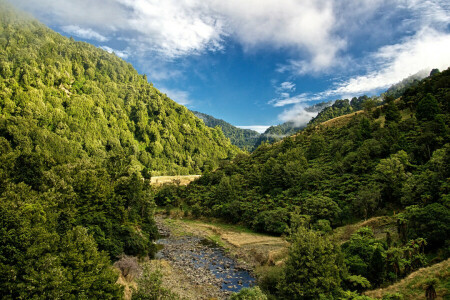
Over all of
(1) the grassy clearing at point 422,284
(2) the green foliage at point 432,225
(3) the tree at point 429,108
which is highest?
(3) the tree at point 429,108

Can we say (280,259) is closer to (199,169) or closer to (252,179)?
(252,179)

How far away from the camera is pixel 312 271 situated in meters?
22.9

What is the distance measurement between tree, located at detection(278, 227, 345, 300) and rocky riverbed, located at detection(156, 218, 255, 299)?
12565 millimetres

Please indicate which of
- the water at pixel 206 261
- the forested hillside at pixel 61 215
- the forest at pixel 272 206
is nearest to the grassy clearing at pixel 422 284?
the forest at pixel 272 206

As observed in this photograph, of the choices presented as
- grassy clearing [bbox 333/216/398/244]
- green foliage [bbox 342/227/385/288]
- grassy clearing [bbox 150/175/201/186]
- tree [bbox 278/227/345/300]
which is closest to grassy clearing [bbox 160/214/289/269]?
grassy clearing [bbox 333/216/398/244]

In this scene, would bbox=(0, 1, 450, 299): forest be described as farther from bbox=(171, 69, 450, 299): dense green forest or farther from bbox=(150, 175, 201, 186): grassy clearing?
bbox=(150, 175, 201, 186): grassy clearing

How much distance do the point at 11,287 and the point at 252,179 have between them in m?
72.3

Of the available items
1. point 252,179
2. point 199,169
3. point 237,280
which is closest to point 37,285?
point 237,280

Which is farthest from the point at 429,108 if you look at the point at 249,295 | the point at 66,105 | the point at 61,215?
the point at 66,105

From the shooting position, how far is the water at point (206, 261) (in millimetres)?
36853

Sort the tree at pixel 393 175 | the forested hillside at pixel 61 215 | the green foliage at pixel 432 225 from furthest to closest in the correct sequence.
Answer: the tree at pixel 393 175
the green foliage at pixel 432 225
the forested hillside at pixel 61 215

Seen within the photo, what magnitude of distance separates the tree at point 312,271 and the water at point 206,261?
13.5 m

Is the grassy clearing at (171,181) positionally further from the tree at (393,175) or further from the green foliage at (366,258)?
the green foliage at (366,258)

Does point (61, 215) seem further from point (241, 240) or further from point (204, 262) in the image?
point (241, 240)
